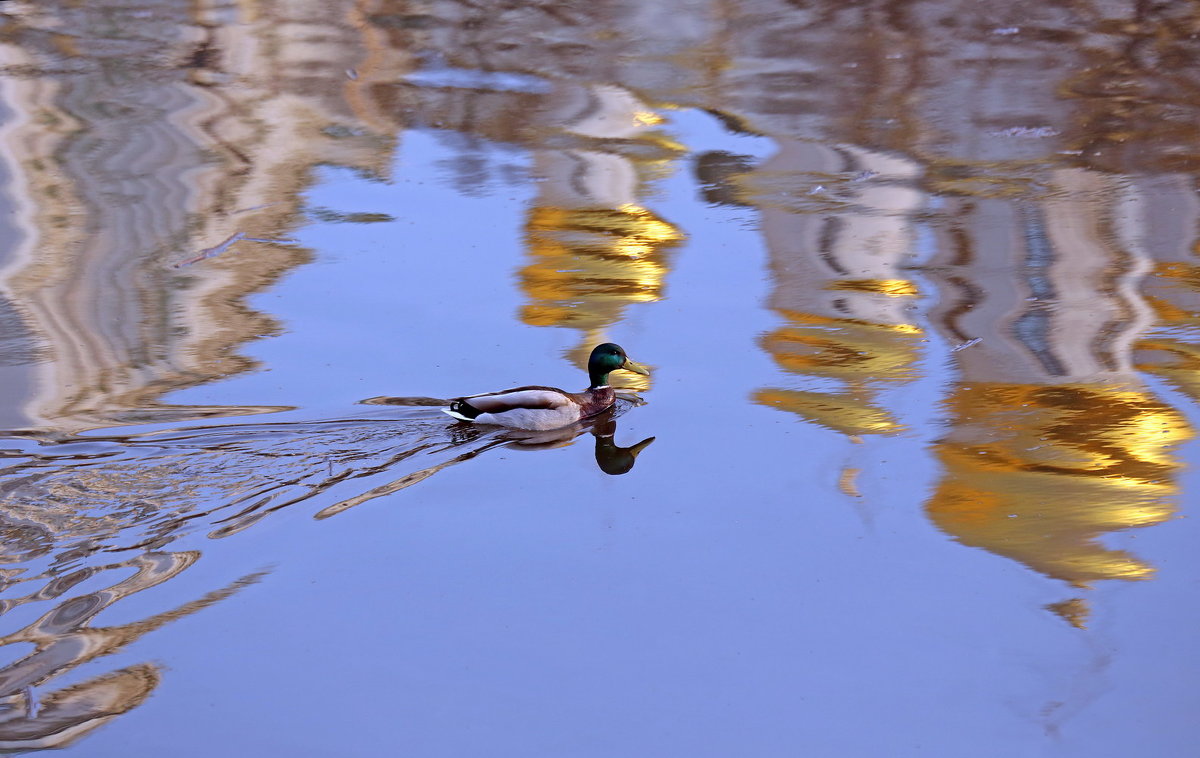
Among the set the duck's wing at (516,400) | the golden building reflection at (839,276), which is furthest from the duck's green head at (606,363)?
the golden building reflection at (839,276)

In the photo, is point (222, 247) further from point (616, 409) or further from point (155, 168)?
point (616, 409)

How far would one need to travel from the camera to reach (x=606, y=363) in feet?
23.3

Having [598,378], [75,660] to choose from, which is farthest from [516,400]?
[75,660]

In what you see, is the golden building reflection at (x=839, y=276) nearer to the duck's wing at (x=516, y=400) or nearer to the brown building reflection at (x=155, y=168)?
the duck's wing at (x=516, y=400)

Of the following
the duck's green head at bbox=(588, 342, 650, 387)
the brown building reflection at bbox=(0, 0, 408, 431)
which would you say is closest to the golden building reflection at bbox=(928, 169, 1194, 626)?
the duck's green head at bbox=(588, 342, 650, 387)

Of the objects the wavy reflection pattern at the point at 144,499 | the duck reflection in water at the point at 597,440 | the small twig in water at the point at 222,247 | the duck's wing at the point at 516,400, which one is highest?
the small twig in water at the point at 222,247

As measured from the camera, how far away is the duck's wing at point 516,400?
261 inches

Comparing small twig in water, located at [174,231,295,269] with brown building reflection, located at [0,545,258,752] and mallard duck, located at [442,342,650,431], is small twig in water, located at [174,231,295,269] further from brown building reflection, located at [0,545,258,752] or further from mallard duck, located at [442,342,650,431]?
brown building reflection, located at [0,545,258,752]

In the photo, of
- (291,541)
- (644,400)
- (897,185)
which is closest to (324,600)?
(291,541)

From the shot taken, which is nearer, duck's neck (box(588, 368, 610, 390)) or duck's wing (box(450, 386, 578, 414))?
duck's wing (box(450, 386, 578, 414))

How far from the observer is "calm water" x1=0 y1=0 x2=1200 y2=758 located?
15.3 ft

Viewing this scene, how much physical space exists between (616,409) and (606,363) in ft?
0.75

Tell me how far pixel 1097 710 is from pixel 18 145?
29.8 feet

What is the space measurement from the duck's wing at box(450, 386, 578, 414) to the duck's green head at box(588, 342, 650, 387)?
33 cm
